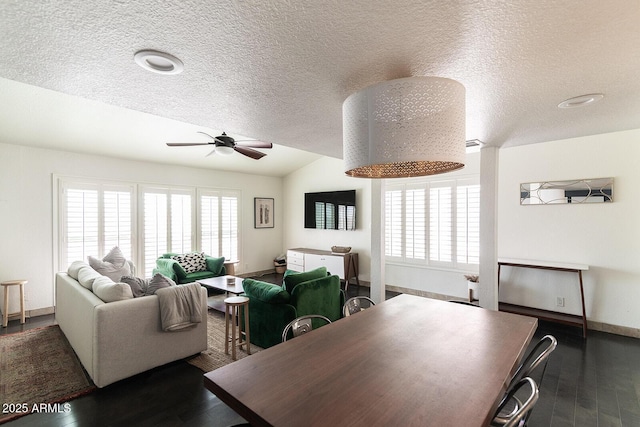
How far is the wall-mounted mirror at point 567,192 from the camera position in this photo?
144 inches

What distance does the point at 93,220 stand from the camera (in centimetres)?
476

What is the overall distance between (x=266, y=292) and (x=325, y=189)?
4.07 meters

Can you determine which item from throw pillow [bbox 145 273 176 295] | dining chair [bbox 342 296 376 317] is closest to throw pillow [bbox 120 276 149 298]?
throw pillow [bbox 145 273 176 295]

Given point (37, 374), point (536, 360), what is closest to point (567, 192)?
point (536, 360)

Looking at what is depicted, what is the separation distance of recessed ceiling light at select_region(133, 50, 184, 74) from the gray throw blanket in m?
2.09

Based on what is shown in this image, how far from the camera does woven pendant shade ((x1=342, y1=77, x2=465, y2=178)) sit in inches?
53.9

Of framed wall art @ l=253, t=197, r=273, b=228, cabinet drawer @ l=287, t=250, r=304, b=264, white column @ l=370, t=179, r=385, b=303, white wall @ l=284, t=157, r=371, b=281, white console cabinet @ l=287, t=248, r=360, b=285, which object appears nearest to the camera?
white column @ l=370, t=179, r=385, b=303

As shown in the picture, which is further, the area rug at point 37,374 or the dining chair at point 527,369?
the area rug at point 37,374

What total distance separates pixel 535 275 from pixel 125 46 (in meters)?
5.09

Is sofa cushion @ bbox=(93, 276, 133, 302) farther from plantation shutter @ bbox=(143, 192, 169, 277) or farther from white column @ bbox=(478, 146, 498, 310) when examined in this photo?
white column @ bbox=(478, 146, 498, 310)

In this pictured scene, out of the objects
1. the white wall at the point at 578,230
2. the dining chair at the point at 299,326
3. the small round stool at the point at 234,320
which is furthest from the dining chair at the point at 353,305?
the white wall at the point at 578,230

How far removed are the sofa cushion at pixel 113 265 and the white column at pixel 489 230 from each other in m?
4.89

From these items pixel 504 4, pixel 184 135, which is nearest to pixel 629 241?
pixel 504 4

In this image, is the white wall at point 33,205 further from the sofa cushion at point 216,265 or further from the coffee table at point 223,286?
the coffee table at point 223,286
